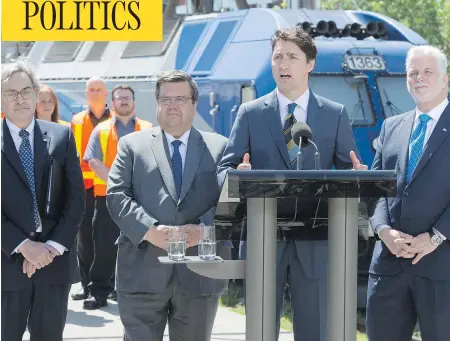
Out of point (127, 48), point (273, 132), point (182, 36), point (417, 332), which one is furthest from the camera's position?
point (127, 48)

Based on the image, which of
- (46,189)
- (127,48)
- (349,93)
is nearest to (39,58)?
(127,48)

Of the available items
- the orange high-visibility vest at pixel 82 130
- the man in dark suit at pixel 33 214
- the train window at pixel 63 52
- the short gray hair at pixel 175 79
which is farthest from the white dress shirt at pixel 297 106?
the train window at pixel 63 52

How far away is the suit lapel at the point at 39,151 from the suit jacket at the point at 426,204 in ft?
6.27

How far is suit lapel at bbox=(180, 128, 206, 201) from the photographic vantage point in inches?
265

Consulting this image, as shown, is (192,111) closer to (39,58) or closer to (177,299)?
(177,299)

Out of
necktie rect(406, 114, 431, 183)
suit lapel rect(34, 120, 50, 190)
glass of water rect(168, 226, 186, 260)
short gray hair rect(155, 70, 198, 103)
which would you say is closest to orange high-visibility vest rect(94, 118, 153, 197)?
suit lapel rect(34, 120, 50, 190)

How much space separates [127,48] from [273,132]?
1008 centimetres

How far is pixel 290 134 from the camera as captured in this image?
20.9 feet

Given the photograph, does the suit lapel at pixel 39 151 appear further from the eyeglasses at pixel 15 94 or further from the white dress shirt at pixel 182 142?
the white dress shirt at pixel 182 142

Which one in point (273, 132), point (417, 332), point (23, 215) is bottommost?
point (417, 332)

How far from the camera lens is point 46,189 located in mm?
6926

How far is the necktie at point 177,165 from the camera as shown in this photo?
267 inches

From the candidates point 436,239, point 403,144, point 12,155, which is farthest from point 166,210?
point 436,239

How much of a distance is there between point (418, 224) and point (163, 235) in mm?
1351
